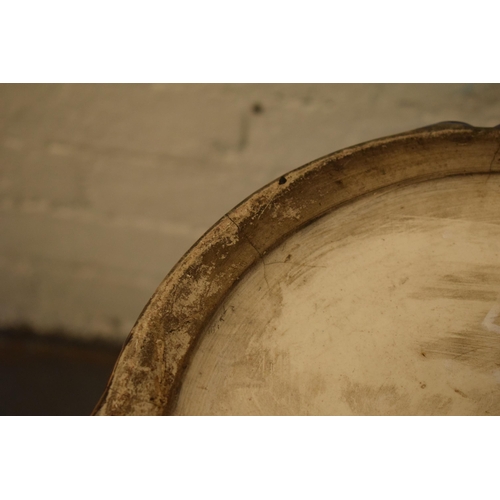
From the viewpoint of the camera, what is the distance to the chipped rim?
345 millimetres

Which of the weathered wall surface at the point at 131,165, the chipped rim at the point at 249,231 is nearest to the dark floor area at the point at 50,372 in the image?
the weathered wall surface at the point at 131,165

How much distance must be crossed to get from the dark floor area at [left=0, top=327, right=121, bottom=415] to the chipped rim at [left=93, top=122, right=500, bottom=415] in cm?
46

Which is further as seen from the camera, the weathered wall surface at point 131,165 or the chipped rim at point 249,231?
the weathered wall surface at point 131,165

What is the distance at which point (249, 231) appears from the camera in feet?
1.16

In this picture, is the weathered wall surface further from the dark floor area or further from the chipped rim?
the chipped rim

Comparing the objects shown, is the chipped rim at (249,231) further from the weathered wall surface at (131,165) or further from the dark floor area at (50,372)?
the dark floor area at (50,372)

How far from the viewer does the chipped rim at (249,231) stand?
345mm

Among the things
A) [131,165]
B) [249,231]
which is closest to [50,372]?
[131,165]

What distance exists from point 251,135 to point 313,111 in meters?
0.11

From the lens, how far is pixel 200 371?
36 cm

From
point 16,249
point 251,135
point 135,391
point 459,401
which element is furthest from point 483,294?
point 16,249

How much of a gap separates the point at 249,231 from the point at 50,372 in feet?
2.06

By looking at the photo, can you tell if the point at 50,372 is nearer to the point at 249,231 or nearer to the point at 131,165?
the point at 131,165

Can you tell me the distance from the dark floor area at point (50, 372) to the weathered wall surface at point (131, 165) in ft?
0.10
